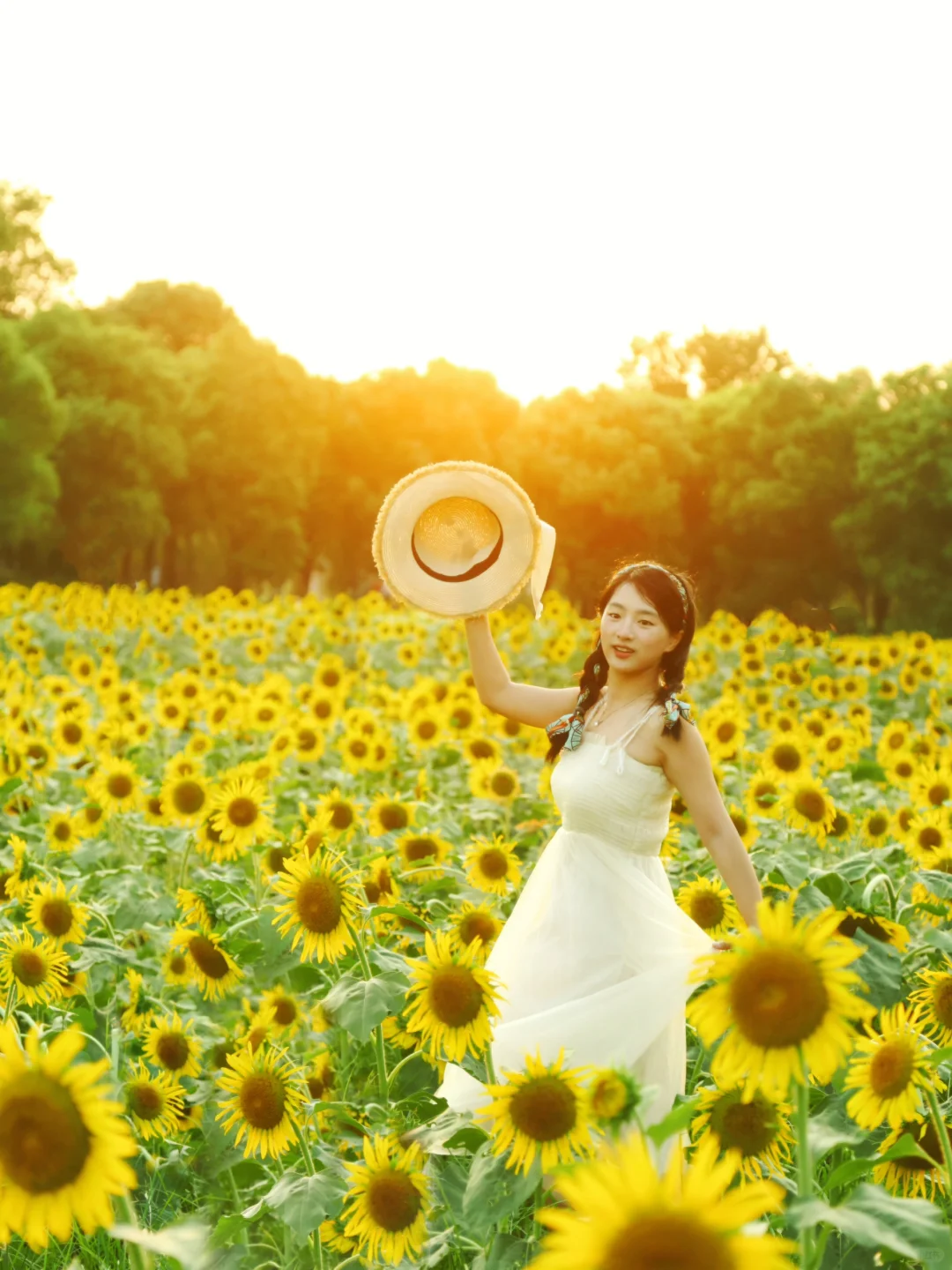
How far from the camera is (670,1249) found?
51.1 inches

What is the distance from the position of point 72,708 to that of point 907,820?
188 inches

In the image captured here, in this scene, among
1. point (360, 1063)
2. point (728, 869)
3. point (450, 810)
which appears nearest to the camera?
point (728, 869)

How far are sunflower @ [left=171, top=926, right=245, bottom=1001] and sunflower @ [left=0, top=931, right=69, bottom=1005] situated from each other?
1.15 ft

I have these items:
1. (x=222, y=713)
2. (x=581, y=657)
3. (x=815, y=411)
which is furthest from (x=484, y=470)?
(x=815, y=411)

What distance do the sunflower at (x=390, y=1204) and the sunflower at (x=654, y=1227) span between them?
1357mm

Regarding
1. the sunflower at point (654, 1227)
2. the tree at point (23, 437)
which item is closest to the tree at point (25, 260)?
the tree at point (23, 437)

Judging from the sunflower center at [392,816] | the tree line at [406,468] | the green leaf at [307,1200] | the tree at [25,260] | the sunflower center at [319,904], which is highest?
the tree at [25,260]

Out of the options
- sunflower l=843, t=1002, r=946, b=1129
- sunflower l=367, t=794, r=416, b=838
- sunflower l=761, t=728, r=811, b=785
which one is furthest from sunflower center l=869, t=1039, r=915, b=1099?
sunflower l=761, t=728, r=811, b=785

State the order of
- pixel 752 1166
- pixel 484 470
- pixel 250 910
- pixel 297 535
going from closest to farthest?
pixel 752 1166, pixel 484 470, pixel 250 910, pixel 297 535

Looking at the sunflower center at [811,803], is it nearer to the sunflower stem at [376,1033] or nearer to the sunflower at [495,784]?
the sunflower at [495,784]

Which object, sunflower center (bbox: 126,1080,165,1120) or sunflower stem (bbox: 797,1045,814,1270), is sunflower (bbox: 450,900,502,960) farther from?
sunflower stem (bbox: 797,1045,814,1270)

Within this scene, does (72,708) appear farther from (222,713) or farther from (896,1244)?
(896,1244)

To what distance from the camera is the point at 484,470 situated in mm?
3744

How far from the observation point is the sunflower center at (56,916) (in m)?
3.89
